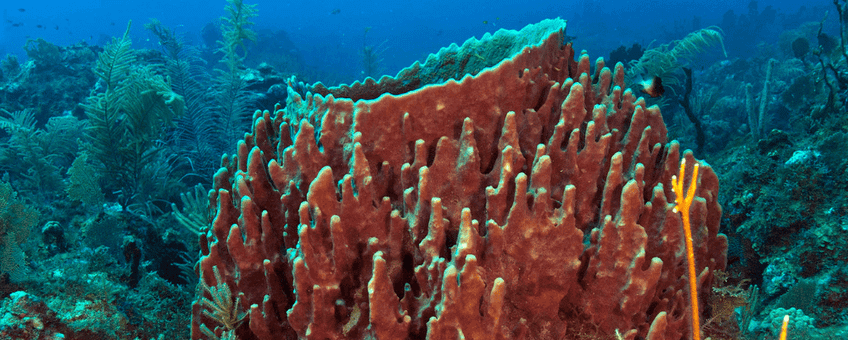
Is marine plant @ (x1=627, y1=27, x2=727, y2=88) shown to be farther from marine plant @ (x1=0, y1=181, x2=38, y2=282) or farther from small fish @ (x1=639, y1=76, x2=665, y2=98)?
marine plant @ (x1=0, y1=181, x2=38, y2=282)

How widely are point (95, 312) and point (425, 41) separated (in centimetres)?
6601

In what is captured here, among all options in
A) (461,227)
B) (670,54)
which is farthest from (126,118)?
(670,54)

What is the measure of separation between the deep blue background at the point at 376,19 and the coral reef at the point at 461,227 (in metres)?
38.5

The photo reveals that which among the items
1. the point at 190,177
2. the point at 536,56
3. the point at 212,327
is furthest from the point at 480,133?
the point at 190,177

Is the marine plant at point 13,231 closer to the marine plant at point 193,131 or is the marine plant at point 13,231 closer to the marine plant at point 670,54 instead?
the marine plant at point 193,131

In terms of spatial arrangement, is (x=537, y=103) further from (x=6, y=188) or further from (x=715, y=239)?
(x=6, y=188)

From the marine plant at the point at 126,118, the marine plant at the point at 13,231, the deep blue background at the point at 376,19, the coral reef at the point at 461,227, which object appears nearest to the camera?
the coral reef at the point at 461,227

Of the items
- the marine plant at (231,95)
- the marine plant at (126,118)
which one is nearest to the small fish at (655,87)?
the marine plant at (126,118)

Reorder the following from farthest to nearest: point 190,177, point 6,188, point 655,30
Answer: point 655,30, point 190,177, point 6,188

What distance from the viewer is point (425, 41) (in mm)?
65250

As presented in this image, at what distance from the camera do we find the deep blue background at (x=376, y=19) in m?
49.1

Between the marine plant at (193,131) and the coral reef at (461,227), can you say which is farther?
the marine plant at (193,131)

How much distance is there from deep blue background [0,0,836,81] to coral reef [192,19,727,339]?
38453mm

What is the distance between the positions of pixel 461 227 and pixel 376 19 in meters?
97.8
